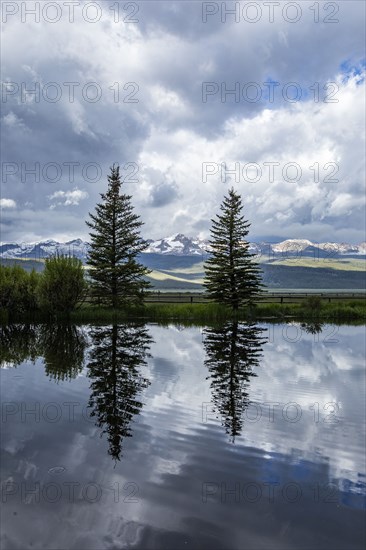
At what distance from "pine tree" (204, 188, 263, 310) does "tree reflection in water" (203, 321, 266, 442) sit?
2145 centimetres

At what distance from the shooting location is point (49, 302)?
133 feet

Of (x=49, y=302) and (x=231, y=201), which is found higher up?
(x=231, y=201)

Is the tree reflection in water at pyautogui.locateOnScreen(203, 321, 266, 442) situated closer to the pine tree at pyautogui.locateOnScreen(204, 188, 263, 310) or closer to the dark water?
the dark water

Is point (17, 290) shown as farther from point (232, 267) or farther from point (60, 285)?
point (232, 267)

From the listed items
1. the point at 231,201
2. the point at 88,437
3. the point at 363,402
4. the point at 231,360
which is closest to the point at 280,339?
the point at 231,360

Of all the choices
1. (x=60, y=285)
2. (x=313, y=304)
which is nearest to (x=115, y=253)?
(x=60, y=285)

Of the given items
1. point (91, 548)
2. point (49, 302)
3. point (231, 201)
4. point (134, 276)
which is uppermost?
point (231, 201)

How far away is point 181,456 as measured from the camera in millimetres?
8789

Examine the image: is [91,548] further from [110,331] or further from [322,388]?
[110,331]

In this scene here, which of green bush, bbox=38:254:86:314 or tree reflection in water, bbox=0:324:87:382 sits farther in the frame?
green bush, bbox=38:254:86:314

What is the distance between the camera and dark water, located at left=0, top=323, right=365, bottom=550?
614 centimetres

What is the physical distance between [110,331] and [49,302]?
11.3m

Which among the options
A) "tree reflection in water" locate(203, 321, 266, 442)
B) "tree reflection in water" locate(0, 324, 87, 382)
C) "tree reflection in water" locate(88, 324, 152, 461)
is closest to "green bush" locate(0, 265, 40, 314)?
"tree reflection in water" locate(0, 324, 87, 382)

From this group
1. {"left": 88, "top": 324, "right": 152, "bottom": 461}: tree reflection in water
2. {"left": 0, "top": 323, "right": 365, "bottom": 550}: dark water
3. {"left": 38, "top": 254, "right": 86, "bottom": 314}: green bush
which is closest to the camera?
{"left": 0, "top": 323, "right": 365, "bottom": 550}: dark water
